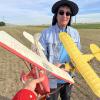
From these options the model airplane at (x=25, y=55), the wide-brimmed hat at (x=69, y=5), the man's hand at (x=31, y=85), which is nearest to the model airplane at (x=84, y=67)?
the model airplane at (x=25, y=55)

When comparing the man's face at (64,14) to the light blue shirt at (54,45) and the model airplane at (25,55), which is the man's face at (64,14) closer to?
the light blue shirt at (54,45)

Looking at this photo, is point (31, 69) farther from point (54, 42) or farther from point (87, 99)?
point (87, 99)

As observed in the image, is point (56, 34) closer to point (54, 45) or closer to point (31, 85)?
point (54, 45)

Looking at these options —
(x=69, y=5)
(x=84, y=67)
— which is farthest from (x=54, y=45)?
(x=84, y=67)

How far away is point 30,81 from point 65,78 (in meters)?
0.26

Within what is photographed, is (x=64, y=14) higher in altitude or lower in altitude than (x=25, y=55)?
higher

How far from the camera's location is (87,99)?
7773 mm

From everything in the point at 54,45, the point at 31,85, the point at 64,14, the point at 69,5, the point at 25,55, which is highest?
the point at 69,5

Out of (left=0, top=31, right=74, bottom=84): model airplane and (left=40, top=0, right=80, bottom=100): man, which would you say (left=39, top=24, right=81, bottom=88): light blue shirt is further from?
(left=0, top=31, right=74, bottom=84): model airplane

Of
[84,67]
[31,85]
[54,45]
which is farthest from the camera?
[54,45]

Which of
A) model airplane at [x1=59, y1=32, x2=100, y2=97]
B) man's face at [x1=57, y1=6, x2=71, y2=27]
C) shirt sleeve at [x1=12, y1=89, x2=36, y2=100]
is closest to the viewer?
shirt sleeve at [x1=12, y1=89, x2=36, y2=100]

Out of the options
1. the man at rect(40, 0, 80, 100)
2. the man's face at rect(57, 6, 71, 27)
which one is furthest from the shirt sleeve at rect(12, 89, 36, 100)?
the man's face at rect(57, 6, 71, 27)

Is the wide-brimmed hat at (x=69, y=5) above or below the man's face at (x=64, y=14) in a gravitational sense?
above

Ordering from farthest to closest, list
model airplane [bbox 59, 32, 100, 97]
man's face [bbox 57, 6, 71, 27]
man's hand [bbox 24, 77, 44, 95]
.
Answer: man's face [bbox 57, 6, 71, 27]
model airplane [bbox 59, 32, 100, 97]
man's hand [bbox 24, 77, 44, 95]
